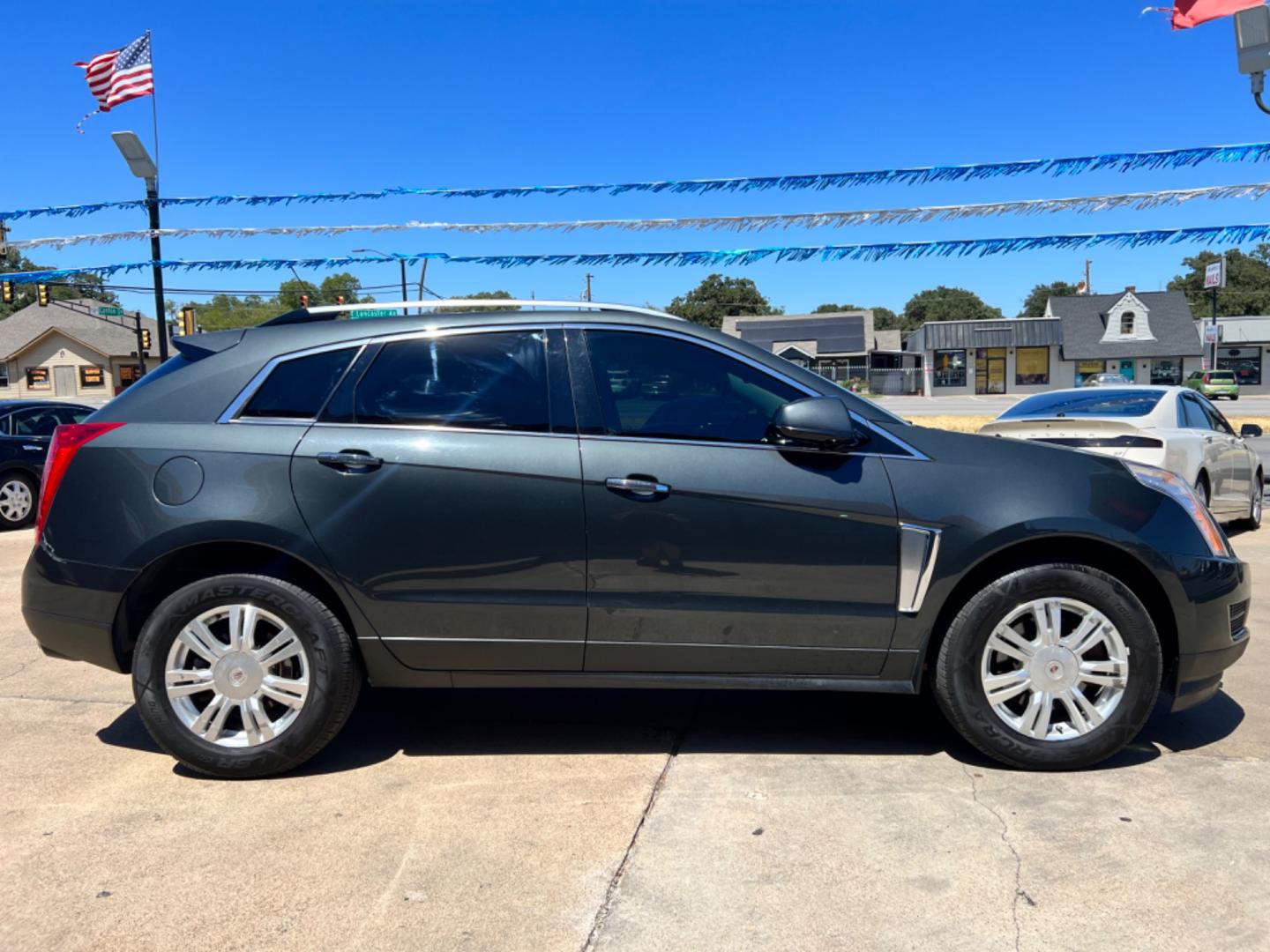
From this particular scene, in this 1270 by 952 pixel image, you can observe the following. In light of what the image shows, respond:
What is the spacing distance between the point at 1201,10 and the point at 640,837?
9323 millimetres

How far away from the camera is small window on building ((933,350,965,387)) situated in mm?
58438

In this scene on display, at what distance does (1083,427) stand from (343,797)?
6.13 meters

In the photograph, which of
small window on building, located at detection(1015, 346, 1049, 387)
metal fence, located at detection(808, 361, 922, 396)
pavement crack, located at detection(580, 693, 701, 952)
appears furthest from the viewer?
small window on building, located at detection(1015, 346, 1049, 387)

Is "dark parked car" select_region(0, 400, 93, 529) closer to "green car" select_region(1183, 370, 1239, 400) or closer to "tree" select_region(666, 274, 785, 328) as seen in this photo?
"green car" select_region(1183, 370, 1239, 400)

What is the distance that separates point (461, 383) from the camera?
368cm

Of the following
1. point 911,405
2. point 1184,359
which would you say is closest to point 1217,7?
point 911,405

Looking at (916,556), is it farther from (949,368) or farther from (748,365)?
(949,368)

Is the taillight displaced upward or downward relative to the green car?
downward

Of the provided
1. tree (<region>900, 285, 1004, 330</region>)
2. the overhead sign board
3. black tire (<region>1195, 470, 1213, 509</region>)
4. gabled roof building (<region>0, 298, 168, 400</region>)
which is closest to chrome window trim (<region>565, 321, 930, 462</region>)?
black tire (<region>1195, 470, 1213, 509</region>)

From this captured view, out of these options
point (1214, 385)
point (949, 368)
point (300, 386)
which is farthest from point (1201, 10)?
point (949, 368)

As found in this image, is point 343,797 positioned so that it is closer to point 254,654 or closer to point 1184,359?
point 254,654

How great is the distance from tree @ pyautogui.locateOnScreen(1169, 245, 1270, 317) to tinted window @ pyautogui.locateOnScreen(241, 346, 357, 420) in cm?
8002

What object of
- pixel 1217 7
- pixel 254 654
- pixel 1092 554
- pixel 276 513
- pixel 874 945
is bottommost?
pixel 874 945

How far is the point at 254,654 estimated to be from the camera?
3.54 meters
